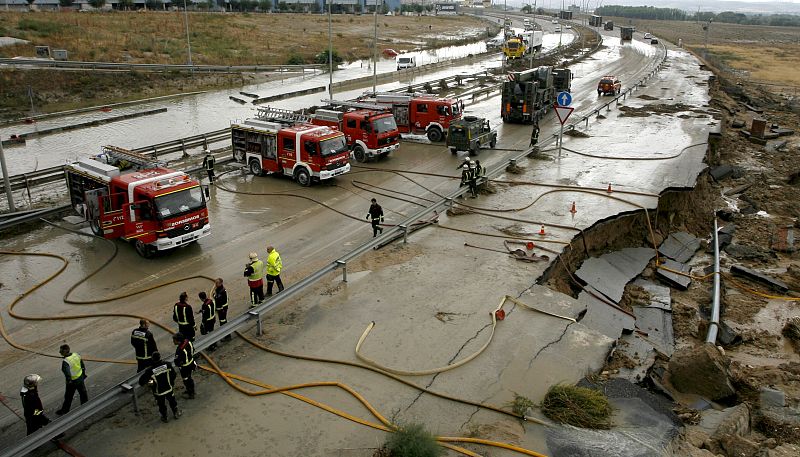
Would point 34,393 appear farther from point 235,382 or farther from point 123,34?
point 123,34

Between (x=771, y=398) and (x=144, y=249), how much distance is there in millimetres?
15401

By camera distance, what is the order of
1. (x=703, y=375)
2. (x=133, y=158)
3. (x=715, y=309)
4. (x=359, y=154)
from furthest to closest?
1. (x=359, y=154)
2. (x=133, y=158)
3. (x=715, y=309)
4. (x=703, y=375)

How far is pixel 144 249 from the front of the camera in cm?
1622

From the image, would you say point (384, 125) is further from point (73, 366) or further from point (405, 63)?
point (405, 63)

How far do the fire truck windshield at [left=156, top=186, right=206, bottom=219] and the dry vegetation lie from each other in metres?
44.3

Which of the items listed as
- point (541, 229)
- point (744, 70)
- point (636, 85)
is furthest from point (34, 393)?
point (744, 70)

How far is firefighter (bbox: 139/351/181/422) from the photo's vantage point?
9062 mm

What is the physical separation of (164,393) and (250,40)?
72.1m

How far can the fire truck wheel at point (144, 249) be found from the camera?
637 inches

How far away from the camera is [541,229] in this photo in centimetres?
1720

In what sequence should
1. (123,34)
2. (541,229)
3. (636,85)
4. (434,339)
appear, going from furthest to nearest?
(123,34) → (636,85) → (541,229) → (434,339)

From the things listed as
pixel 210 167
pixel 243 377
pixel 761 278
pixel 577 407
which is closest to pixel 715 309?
pixel 761 278

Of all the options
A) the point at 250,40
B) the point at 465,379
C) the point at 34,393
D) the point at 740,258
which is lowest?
the point at 740,258

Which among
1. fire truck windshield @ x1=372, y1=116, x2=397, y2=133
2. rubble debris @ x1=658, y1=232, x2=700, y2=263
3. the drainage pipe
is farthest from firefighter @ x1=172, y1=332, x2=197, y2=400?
fire truck windshield @ x1=372, y1=116, x2=397, y2=133
